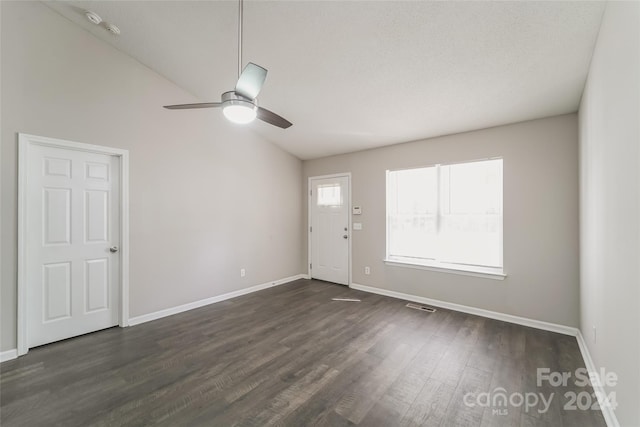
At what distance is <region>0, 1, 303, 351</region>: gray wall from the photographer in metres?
2.51

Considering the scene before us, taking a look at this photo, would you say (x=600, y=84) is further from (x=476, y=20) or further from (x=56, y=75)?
(x=56, y=75)

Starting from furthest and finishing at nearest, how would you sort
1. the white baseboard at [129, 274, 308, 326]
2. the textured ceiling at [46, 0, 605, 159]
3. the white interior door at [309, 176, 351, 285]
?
1. the white interior door at [309, 176, 351, 285]
2. the white baseboard at [129, 274, 308, 326]
3. the textured ceiling at [46, 0, 605, 159]

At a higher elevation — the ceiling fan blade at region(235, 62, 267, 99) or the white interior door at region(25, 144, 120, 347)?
the ceiling fan blade at region(235, 62, 267, 99)

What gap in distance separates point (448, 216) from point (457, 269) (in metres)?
0.78

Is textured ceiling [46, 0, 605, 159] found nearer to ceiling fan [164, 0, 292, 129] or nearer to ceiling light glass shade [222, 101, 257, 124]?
ceiling fan [164, 0, 292, 129]

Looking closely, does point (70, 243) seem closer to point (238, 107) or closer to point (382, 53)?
point (238, 107)

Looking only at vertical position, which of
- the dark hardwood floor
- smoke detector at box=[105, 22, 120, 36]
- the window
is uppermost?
smoke detector at box=[105, 22, 120, 36]

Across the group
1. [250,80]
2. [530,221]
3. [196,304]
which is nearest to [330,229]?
[196,304]

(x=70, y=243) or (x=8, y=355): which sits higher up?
(x=70, y=243)

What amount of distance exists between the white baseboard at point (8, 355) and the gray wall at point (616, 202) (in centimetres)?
461

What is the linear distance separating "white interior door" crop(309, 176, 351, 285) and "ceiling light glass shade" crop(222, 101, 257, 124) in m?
3.17

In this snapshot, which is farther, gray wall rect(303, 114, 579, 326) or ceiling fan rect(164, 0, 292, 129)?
gray wall rect(303, 114, 579, 326)

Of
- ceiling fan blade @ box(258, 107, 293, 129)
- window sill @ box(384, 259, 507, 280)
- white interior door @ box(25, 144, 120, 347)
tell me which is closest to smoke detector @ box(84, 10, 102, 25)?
white interior door @ box(25, 144, 120, 347)

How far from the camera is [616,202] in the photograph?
5.22ft
